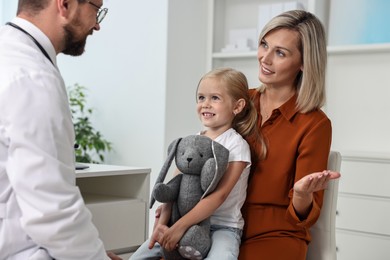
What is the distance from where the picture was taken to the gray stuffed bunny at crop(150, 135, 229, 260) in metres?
1.73

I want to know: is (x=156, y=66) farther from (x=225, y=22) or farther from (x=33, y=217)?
(x=33, y=217)

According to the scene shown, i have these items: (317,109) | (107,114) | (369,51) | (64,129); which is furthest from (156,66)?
(64,129)

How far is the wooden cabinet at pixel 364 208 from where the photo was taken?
130 inches

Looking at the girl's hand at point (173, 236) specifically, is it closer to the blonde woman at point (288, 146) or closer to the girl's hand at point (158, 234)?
the girl's hand at point (158, 234)

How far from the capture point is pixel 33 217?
1237mm

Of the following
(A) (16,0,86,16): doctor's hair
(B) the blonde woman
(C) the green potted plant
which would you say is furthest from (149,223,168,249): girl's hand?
(C) the green potted plant

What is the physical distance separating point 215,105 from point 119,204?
32.5 inches

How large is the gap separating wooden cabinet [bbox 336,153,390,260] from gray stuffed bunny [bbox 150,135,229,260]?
5.89ft

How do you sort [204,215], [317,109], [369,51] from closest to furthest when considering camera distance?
[204,215]
[317,109]
[369,51]

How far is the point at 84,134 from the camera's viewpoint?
4219 mm

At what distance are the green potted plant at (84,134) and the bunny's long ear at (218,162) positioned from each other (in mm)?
2432

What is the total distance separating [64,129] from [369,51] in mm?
2803

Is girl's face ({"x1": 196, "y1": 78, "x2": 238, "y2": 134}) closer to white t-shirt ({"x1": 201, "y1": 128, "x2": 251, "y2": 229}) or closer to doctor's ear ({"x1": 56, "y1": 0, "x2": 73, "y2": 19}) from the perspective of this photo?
white t-shirt ({"x1": 201, "y1": 128, "x2": 251, "y2": 229})

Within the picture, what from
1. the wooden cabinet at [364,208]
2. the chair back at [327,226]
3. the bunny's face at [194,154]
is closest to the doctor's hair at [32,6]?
the bunny's face at [194,154]
